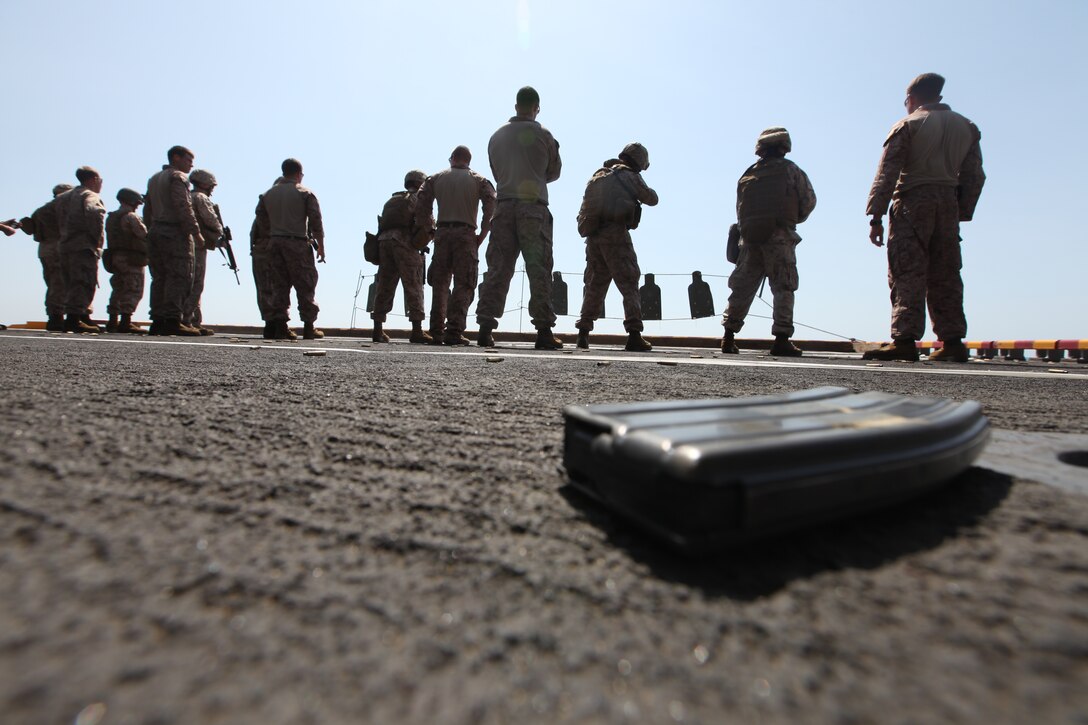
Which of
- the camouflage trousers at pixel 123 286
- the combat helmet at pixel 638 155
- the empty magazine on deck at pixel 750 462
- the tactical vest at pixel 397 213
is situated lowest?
the empty magazine on deck at pixel 750 462

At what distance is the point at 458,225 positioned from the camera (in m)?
4.96

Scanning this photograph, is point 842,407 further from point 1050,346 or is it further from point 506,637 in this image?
point 1050,346

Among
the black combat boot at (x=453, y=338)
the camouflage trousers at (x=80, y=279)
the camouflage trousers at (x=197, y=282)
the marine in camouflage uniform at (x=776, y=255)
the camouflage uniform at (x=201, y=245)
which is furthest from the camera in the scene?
the camouflage trousers at (x=197, y=282)

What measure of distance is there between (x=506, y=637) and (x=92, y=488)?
1.52 feet

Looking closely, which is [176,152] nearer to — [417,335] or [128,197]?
[128,197]

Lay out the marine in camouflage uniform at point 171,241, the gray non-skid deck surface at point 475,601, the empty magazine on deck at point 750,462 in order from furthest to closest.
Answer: the marine in camouflage uniform at point 171,241 < the empty magazine on deck at point 750,462 < the gray non-skid deck surface at point 475,601

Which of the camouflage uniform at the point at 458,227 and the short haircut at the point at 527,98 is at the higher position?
the short haircut at the point at 527,98

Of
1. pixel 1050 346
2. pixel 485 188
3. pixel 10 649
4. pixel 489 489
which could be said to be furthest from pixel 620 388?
pixel 1050 346

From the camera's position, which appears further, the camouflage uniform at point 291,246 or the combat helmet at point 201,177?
the combat helmet at point 201,177

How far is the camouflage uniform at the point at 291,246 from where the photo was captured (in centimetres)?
525

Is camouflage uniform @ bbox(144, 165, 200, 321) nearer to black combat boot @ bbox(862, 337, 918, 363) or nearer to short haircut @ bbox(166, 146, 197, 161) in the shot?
short haircut @ bbox(166, 146, 197, 161)

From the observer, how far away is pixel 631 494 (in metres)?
0.44

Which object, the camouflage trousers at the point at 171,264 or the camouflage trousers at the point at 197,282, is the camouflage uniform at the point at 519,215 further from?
the camouflage trousers at the point at 197,282

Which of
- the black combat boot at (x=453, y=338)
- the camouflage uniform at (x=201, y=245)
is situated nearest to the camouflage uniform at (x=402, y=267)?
the black combat boot at (x=453, y=338)
